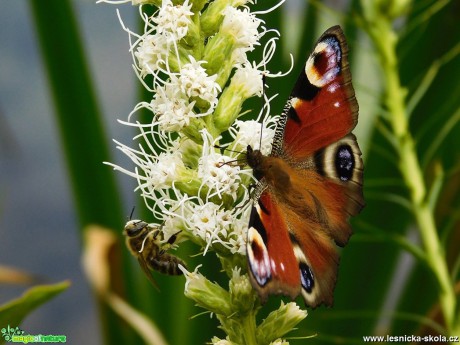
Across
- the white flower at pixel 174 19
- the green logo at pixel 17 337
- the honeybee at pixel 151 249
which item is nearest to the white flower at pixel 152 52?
the white flower at pixel 174 19

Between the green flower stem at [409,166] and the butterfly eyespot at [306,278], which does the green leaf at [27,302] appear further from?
the green flower stem at [409,166]

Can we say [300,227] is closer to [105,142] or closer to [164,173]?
[164,173]

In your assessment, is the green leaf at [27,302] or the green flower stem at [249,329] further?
the green leaf at [27,302]

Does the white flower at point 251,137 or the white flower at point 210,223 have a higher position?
the white flower at point 251,137

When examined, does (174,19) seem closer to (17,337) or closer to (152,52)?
(152,52)

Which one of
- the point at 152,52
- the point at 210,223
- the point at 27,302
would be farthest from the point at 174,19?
the point at 27,302

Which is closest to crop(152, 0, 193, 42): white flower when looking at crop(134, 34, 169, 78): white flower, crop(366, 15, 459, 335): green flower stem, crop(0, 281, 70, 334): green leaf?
crop(134, 34, 169, 78): white flower

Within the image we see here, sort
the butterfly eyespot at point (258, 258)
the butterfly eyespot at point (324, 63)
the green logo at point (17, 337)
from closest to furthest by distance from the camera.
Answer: the butterfly eyespot at point (258, 258) < the butterfly eyespot at point (324, 63) < the green logo at point (17, 337)

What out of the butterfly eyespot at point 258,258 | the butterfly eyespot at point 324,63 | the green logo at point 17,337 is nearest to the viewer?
the butterfly eyespot at point 258,258
